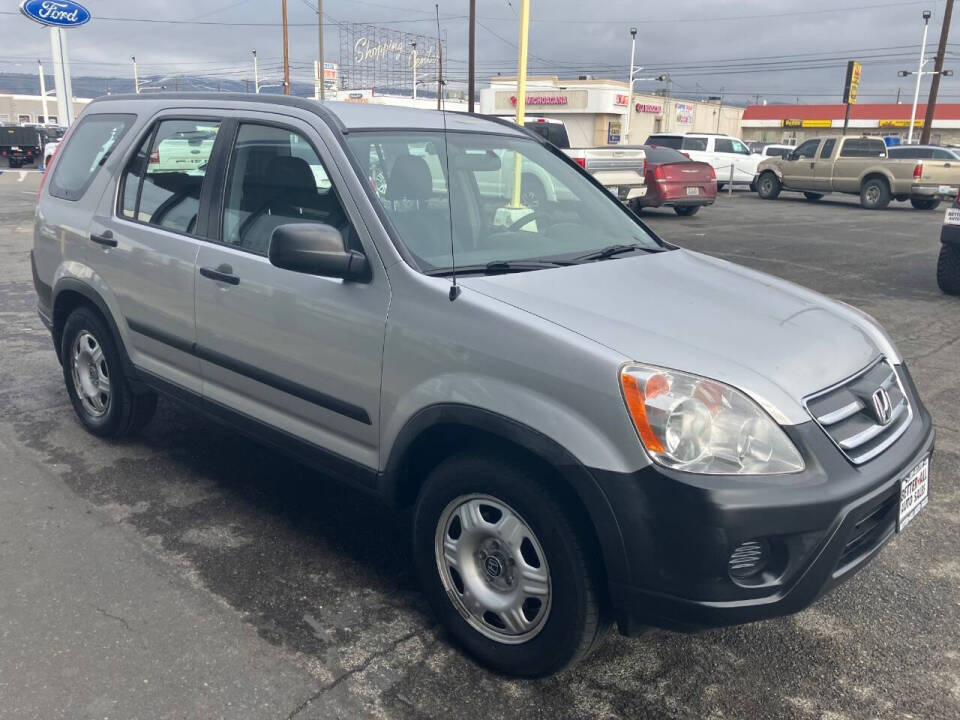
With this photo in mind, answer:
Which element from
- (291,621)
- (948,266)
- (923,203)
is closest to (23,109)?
(923,203)

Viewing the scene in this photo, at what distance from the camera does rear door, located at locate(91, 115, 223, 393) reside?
3.82 m

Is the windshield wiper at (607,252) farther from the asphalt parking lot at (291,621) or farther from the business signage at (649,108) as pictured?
the business signage at (649,108)

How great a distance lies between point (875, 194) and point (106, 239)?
71.4ft

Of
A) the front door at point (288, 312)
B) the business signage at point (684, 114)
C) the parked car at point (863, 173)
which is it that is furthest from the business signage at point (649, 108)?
the front door at point (288, 312)

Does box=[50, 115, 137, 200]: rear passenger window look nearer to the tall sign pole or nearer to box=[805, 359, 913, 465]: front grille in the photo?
box=[805, 359, 913, 465]: front grille

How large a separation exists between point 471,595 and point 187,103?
271 cm

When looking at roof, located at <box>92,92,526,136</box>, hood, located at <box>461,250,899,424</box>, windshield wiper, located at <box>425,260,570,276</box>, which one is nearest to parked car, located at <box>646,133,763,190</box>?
roof, located at <box>92,92,526,136</box>

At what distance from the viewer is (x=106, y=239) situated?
4.29 metres

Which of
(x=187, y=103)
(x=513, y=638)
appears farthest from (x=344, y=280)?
(x=187, y=103)

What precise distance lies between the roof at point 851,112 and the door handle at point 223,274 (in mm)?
70366

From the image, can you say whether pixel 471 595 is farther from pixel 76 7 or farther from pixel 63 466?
pixel 76 7

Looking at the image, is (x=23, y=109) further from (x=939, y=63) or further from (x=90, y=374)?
(x=90, y=374)

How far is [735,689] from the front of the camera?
2.75 m

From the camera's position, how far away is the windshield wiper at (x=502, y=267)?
2.95m
